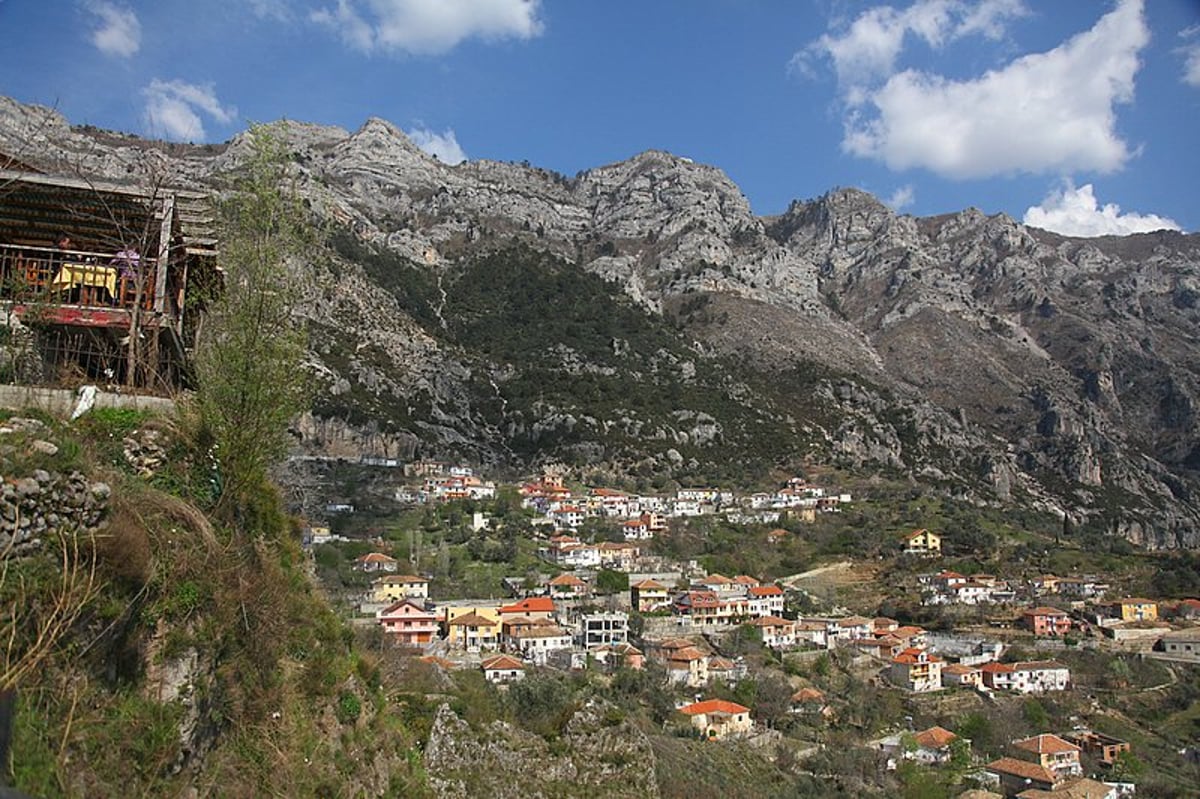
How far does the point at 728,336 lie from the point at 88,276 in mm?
100372

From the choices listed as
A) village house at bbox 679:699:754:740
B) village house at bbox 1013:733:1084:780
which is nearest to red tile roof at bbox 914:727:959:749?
village house at bbox 1013:733:1084:780

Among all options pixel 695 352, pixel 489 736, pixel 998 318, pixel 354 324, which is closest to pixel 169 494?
pixel 489 736

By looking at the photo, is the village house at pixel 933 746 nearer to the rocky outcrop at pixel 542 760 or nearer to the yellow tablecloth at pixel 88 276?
the rocky outcrop at pixel 542 760

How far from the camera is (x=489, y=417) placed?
257 feet

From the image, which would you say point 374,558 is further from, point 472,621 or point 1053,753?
point 1053,753

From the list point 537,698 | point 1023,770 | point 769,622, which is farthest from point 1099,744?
point 537,698

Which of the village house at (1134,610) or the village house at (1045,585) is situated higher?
the village house at (1045,585)

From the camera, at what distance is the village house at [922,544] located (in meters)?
55.5

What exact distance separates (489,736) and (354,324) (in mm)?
67311

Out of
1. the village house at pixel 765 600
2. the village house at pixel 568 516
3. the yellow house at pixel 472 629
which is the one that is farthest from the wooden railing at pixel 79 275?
the village house at pixel 568 516

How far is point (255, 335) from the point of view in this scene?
749cm

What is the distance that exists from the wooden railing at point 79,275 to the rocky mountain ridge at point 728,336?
44.3 m

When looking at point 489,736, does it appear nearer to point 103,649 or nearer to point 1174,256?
point 103,649

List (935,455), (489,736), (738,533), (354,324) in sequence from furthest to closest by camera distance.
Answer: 1. (935,455)
2. (354,324)
3. (738,533)
4. (489,736)
